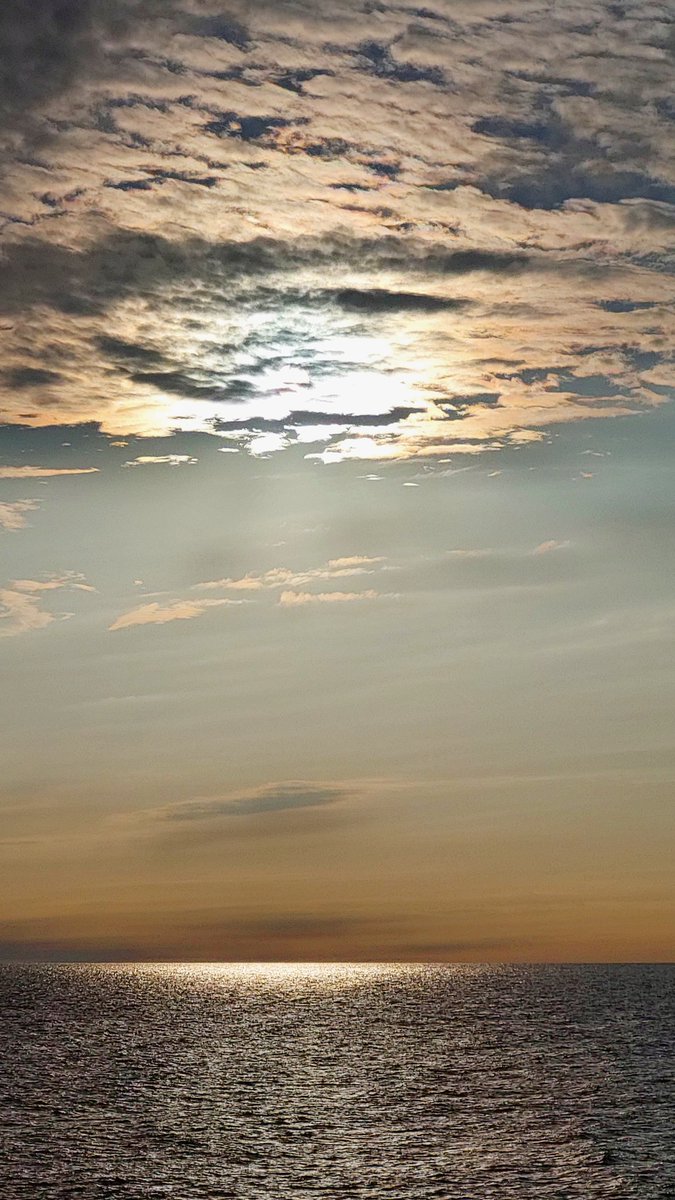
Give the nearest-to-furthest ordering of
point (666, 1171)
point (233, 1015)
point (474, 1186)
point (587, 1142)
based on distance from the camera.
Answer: point (474, 1186), point (666, 1171), point (587, 1142), point (233, 1015)

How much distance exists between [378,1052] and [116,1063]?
2363 cm

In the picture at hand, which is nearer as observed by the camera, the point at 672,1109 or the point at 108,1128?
the point at 108,1128

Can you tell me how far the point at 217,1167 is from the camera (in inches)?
2105

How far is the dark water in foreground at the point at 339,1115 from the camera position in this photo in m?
50.5

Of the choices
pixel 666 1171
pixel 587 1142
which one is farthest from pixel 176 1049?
pixel 666 1171

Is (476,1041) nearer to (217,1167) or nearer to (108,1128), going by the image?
(108,1128)

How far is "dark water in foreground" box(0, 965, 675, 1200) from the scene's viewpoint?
5050 cm

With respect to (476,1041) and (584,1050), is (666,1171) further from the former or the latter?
(476,1041)

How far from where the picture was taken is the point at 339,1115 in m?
68.6

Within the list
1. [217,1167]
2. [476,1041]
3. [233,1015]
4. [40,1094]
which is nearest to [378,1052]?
[476,1041]

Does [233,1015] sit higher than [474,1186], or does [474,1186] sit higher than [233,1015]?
[474,1186]

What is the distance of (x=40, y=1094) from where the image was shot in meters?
78.3

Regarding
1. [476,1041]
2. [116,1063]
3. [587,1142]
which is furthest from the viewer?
[476,1041]

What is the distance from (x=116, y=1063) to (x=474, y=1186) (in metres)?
57.6
